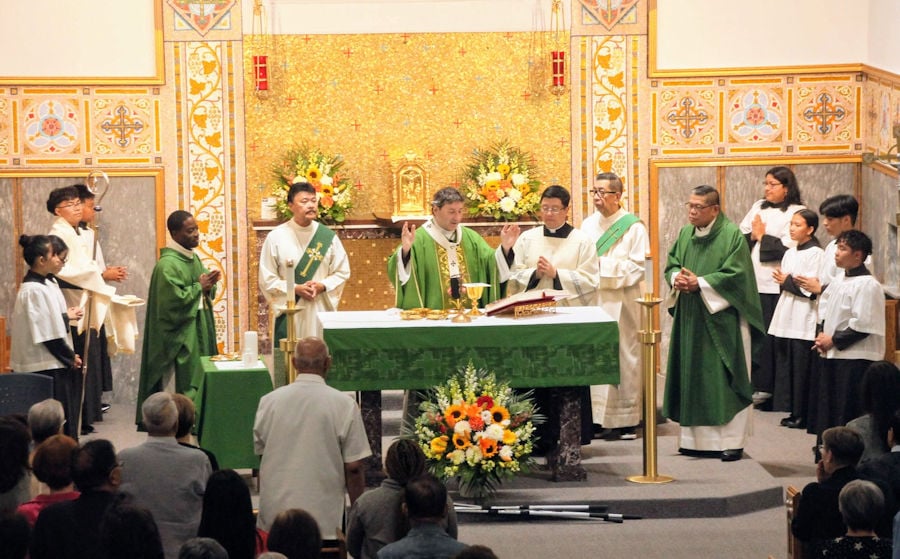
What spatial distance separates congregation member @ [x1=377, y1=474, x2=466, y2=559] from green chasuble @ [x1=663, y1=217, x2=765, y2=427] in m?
4.40

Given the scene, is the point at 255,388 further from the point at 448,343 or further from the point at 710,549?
the point at 710,549

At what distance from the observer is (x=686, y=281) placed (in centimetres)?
991

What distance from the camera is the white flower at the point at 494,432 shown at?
28.8ft

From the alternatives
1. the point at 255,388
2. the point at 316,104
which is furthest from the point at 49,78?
the point at 255,388

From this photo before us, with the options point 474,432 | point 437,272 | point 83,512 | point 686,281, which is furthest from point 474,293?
point 83,512

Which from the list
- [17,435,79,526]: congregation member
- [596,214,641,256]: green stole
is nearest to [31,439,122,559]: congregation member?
[17,435,79,526]: congregation member

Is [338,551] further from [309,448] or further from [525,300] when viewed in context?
[525,300]

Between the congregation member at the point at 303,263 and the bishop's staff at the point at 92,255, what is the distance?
1.28 meters

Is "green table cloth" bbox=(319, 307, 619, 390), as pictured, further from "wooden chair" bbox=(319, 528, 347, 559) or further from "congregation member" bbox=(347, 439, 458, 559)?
"wooden chair" bbox=(319, 528, 347, 559)

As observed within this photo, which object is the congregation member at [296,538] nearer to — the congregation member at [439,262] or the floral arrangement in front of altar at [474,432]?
the floral arrangement in front of altar at [474,432]

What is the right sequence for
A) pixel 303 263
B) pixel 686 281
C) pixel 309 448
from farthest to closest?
pixel 303 263 < pixel 686 281 < pixel 309 448

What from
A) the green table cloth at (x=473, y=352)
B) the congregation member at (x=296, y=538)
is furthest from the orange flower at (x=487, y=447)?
the congregation member at (x=296, y=538)

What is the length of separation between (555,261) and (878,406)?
327 centimetres

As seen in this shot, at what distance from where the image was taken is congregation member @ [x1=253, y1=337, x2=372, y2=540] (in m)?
7.21
